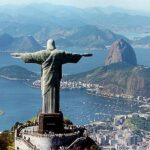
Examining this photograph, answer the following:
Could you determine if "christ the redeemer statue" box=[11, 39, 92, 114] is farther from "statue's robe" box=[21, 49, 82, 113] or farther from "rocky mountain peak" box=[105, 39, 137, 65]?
"rocky mountain peak" box=[105, 39, 137, 65]

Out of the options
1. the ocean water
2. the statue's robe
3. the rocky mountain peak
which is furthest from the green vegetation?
the rocky mountain peak

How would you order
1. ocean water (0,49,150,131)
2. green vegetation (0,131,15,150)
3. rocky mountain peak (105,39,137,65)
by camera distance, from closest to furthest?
green vegetation (0,131,15,150) < ocean water (0,49,150,131) < rocky mountain peak (105,39,137,65)

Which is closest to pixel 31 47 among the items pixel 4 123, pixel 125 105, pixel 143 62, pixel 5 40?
pixel 5 40

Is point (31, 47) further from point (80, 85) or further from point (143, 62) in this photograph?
point (80, 85)

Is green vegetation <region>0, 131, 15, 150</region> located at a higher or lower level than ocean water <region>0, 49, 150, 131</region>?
higher

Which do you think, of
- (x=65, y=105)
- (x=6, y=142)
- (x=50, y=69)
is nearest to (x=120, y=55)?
(x=65, y=105)

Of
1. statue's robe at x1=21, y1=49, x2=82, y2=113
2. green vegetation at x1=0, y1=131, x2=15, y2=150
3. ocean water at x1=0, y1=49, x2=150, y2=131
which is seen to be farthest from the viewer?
ocean water at x1=0, y1=49, x2=150, y2=131

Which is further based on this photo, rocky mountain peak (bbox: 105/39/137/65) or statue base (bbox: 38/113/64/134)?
rocky mountain peak (bbox: 105/39/137/65)
